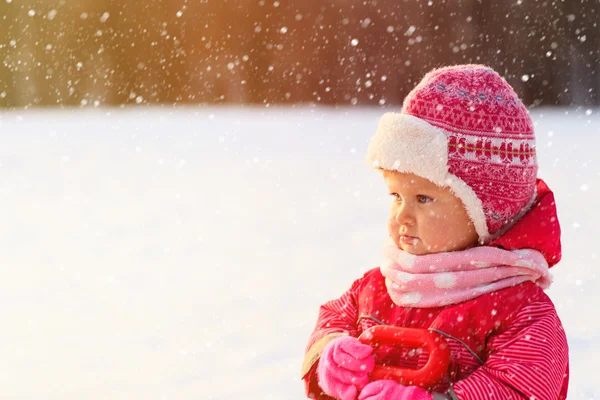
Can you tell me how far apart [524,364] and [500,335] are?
0.24 feet

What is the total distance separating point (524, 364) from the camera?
1.39 m

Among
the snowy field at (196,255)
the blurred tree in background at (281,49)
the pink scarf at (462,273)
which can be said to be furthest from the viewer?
the blurred tree in background at (281,49)

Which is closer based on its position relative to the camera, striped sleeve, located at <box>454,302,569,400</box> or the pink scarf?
striped sleeve, located at <box>454,302,569,400</box>

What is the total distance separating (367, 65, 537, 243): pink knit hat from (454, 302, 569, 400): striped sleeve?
→ 0.68 ft

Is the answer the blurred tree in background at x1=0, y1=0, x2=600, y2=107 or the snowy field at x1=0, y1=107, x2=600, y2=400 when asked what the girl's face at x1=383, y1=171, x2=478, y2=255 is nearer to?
the snowy field at x1=0, y1=107, x2=600, y2=400

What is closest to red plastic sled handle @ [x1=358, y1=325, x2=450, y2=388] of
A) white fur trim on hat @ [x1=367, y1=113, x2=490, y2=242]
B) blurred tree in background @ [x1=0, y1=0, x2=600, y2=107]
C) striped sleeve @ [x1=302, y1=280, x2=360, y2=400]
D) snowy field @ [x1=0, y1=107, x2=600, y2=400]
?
striped sleeve @ [x1=302, y1=280, x2=360, y2=400]

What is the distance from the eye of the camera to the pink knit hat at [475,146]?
4.97ft

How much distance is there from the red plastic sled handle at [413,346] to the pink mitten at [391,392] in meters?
0.03

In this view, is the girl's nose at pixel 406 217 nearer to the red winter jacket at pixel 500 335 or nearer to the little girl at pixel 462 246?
the little girl at pixel 462 246

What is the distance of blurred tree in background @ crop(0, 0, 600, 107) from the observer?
398 inches

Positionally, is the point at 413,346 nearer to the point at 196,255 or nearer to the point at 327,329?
the point at 327,329

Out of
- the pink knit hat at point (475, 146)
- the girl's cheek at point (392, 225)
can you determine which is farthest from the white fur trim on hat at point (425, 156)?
the girl's cheek at point (392, 225)

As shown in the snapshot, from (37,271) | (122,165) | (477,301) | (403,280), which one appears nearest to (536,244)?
(477,301)

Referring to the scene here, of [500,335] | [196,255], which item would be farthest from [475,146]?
[196,255]
